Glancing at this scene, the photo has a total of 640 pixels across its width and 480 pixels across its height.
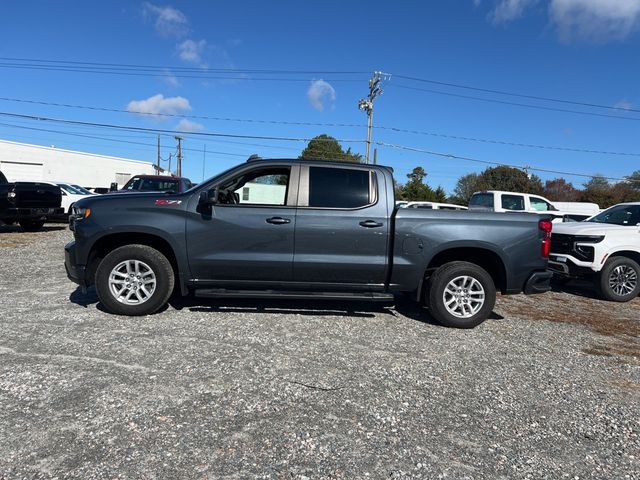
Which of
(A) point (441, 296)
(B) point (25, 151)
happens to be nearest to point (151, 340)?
(A) point (441, 296)

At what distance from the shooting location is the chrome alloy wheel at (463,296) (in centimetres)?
533

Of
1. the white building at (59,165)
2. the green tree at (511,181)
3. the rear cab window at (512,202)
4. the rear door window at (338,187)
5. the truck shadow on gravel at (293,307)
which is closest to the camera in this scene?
the rear door window at (338,187)

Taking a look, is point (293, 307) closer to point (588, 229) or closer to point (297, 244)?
point (297, 244)

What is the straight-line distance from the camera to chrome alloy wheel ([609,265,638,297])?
761cm

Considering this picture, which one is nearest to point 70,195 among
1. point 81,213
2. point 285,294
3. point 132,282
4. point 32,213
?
point 32,213

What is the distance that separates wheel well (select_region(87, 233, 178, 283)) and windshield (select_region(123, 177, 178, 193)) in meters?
8.17

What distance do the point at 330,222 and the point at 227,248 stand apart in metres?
1.23

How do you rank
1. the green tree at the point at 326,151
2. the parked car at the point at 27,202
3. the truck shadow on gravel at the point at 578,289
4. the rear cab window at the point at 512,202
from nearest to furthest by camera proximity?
1. the truck shadow on gravel at the point at 578,289
2. the parked car at the point at 27,202
3. the rear cab window at the point at 512,202
4. the green tree at the point at 326,151

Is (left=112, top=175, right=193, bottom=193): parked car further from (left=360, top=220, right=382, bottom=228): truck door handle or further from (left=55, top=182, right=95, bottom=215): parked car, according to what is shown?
(left=360, top=220, right=382, bottom=228): truck door handle

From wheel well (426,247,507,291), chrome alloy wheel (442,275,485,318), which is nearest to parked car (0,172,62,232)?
wheel well (426,247,507,291)

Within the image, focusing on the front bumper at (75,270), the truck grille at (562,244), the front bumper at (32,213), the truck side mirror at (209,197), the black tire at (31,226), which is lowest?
the front bumper at (75,270)

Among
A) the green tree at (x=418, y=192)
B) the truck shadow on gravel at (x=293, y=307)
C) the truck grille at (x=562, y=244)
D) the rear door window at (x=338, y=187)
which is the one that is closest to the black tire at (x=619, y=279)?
the truck grille at (x=562, y=244)

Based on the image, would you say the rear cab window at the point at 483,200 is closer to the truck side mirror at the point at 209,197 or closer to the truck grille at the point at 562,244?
the truck grille at the point at 562,244

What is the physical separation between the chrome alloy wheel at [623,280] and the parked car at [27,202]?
1409 cm
